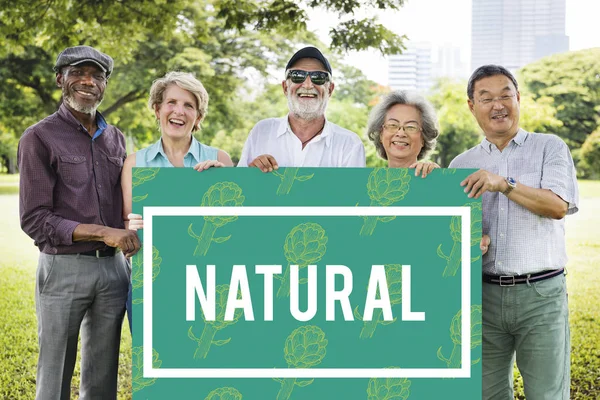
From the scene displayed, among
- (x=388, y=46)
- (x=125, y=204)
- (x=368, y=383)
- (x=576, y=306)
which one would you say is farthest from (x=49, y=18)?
(x=576, y=306)

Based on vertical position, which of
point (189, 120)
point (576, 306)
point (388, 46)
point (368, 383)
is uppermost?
point (388, 46)

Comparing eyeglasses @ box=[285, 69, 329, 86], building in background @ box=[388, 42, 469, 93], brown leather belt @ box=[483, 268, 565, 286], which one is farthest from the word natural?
building in background @ box=[388, 42, 469, 93]

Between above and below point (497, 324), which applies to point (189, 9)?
above

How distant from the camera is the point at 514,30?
92.0 ft

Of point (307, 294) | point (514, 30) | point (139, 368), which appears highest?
point (514, 30)

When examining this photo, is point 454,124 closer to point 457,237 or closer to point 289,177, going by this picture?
point 457,237

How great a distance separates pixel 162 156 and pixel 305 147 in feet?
2.24

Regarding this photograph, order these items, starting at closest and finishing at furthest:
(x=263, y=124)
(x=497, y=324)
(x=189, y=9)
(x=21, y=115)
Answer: (x=497, y=324)
(x=263, y=124)
(x=189, y=9)
(x=21, y=115)

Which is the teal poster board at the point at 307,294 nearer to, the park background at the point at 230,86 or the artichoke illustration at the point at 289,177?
the artichoke illustration at the point at 289,177

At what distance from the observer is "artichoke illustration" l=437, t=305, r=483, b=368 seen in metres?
2.73

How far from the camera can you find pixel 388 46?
756 centimetres

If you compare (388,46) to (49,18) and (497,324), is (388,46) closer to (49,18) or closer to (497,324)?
(49,18)

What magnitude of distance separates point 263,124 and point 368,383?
4.49ft

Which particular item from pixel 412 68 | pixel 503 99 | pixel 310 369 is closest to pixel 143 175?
pixel 310 369
